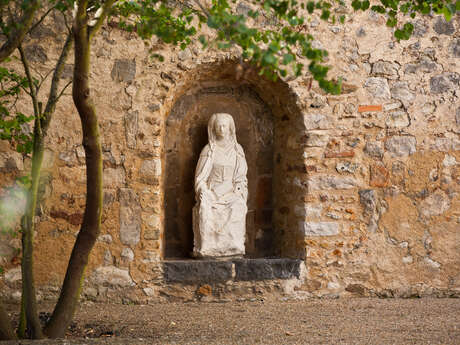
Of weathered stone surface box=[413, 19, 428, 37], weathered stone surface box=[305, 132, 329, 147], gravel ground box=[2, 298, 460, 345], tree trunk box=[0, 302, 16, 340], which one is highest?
weathered stone surface box=[413, 19, 428, 37]

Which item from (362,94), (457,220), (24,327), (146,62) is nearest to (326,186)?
(362,94)

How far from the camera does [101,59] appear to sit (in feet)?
13.2

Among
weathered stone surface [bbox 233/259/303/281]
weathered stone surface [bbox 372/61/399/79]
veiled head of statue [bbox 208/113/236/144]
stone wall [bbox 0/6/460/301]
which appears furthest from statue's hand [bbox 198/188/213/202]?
weathered stone surface [bbox 372/61/399/79]

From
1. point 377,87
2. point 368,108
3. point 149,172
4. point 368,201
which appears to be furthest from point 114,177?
point 377,87

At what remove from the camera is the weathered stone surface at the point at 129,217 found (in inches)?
156

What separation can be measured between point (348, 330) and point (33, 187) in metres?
2.22

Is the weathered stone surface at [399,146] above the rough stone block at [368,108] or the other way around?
the other way around

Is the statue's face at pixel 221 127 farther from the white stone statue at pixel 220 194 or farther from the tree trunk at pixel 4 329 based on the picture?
the tree trunk at pixel 4 329

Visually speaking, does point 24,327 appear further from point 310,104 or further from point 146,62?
point 310,104

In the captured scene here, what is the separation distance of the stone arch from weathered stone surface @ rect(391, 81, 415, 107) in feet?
3.10

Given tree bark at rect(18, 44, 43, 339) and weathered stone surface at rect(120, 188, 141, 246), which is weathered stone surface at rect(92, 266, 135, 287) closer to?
weathered stone surface at rect(120, 188, 141, 246)

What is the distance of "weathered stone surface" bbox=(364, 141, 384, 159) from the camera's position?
170 inches

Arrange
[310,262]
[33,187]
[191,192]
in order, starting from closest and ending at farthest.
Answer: [33,187] → [310,262] → [191,192]

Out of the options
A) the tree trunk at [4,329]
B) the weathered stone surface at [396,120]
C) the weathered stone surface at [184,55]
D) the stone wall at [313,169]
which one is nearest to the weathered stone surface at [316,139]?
the stone wall at [313,169]
